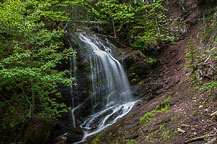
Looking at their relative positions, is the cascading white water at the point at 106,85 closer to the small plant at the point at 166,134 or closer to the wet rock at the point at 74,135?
the wet rock at the point at 74,135

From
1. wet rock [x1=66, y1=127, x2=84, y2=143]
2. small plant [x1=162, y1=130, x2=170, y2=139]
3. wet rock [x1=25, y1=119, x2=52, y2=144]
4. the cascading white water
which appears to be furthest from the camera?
the cascading white water

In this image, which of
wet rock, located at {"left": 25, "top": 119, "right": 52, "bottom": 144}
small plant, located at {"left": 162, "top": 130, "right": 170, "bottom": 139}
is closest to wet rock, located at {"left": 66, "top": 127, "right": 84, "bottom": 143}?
wet rock, located at {"left": 25, "top": 119, "right": 52, "bottom": 144}

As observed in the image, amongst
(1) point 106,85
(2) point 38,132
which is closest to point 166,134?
(2) point 38,132

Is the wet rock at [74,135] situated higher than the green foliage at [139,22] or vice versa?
the green foliage at [139,22]

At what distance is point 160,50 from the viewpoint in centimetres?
1387

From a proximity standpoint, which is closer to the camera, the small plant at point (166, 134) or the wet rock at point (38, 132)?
the small plant at point (166, 134)

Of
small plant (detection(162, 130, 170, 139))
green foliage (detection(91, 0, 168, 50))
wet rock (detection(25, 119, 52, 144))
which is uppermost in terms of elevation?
green foliage (detection(91, 0, 168, 50))

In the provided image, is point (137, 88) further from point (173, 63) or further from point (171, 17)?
point (171, 17)

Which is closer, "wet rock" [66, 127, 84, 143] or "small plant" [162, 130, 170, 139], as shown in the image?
"small plant" [162, 130, 170, 139]

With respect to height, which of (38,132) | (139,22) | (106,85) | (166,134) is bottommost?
(38,132)

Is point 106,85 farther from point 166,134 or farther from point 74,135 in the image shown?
point 166,134

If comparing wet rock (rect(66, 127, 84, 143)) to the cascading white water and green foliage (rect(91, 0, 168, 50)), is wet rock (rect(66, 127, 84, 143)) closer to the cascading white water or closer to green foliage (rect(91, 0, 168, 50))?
the cascading white water

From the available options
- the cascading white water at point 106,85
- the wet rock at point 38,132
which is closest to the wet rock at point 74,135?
the wet rock at point 38,132

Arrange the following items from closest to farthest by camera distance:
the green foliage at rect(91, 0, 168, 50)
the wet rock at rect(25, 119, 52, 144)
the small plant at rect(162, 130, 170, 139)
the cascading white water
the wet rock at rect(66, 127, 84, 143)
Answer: the small plant at rect(162, 130, 170, 139) < the wet rock at rect(25, 119, 52, 144) < the wet rock at rect(66, 127, 84, 143) < the cascading white water < the green foliage at rect(91, 0, 168, 50)
